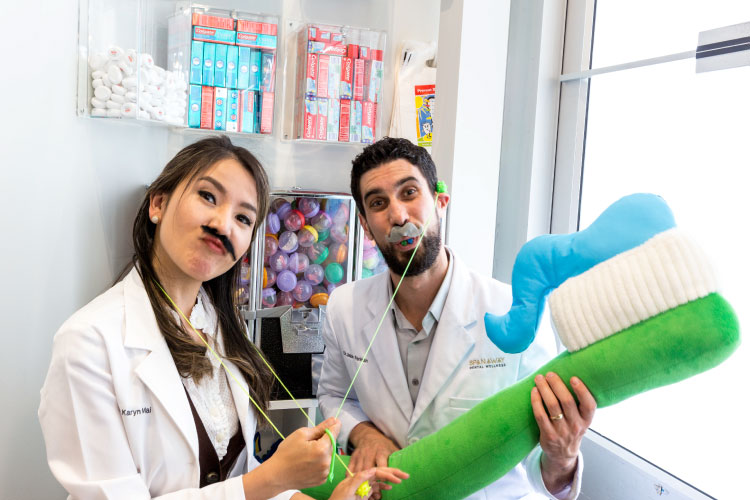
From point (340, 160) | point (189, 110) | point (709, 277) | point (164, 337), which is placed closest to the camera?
point (709, 277)

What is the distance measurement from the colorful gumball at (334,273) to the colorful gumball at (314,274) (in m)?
0.04

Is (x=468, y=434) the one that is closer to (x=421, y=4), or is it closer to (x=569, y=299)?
(x=569, y=299)

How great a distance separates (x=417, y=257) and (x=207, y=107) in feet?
5.63

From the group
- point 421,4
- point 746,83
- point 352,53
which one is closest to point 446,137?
point 352,53

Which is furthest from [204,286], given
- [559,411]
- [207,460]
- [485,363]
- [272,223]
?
[272,223]

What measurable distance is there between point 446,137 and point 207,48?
4.15ft

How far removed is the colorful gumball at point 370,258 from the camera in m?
3.38

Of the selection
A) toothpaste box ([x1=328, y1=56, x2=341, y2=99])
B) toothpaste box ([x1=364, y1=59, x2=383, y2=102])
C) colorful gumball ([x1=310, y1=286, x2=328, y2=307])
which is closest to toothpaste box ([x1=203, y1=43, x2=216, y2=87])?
toothpaste box ([x1=328, y1=56, x2=341, y2=99])

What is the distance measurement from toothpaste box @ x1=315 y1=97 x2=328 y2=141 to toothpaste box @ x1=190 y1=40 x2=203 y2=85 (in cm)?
62

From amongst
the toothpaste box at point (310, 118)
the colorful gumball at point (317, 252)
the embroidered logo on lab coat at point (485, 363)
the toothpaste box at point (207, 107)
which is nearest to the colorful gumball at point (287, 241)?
the colorful gumball at point (317, 252)

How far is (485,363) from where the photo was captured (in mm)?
1744

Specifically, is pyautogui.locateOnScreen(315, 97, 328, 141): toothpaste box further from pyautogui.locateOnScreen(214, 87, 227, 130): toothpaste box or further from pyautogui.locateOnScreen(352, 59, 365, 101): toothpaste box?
pyautogui.locateOnScreen(214, 87, 227, 130): toothpaste box

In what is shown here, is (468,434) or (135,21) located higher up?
(135,21)

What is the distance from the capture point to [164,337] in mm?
1494
